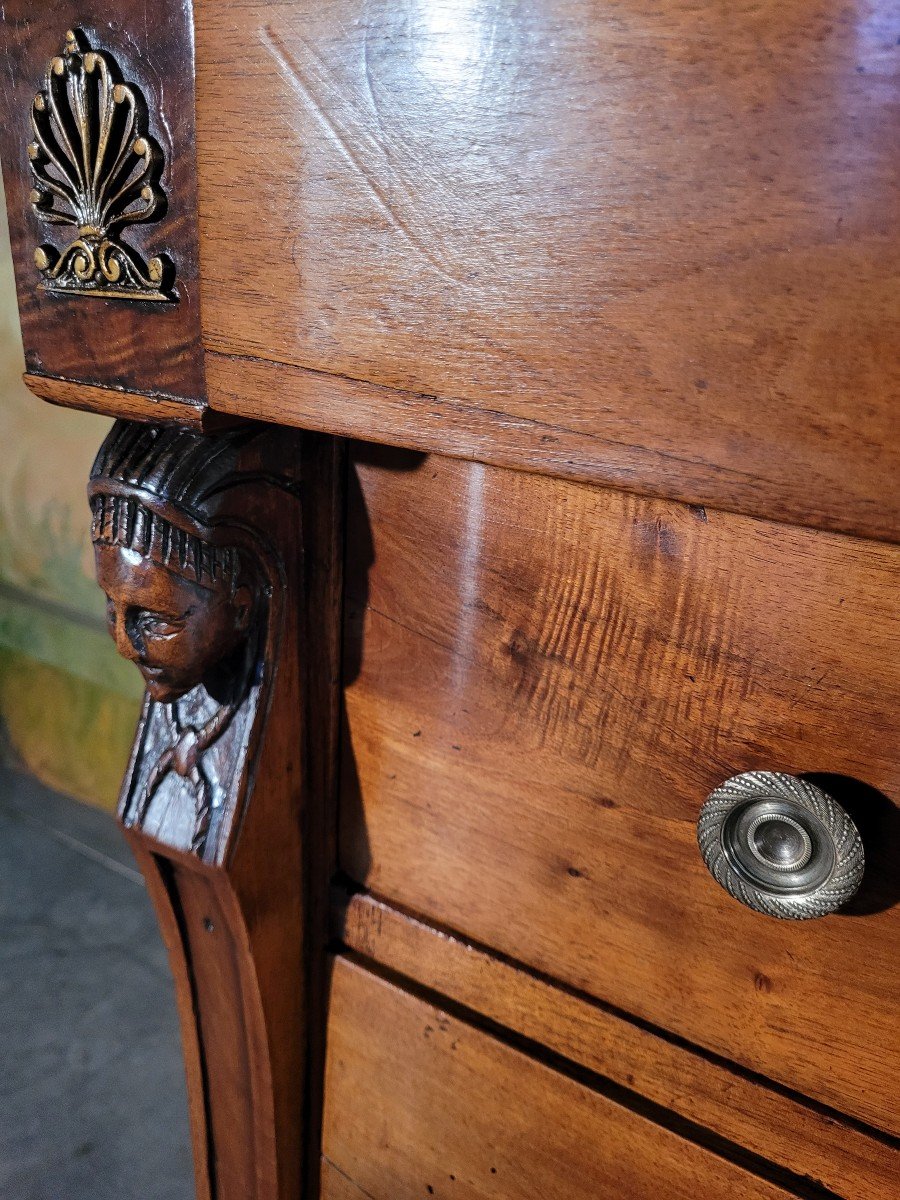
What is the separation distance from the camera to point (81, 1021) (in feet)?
3.48

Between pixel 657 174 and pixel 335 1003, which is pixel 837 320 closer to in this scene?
pixel 657 174

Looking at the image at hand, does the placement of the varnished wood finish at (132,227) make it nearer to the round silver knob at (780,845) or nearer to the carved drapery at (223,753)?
the carved drapery at (223,753)

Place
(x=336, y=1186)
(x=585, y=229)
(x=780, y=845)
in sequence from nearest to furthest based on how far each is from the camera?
1. (x=585, y=229)
2. (x=780, y=845)
3. (x=336, y=1186)

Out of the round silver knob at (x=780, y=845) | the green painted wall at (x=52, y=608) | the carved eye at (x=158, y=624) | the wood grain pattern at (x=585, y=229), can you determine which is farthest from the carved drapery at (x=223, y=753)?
the green painted wall at (x=52, y=608)

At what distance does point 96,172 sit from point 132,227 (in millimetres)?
28

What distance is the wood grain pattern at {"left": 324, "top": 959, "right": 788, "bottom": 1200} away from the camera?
526mm

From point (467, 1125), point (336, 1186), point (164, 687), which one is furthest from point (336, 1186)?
point (164, 687)

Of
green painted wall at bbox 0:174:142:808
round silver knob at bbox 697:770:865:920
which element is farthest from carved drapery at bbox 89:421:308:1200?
green painted wall at bbox 0:174:142:808

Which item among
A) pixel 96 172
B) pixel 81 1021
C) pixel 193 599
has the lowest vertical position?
pixel 81 1021

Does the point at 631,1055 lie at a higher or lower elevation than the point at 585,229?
lower

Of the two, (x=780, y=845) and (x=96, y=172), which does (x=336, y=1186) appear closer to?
(x=780, y=845)

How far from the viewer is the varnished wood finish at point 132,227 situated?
1.27 ft

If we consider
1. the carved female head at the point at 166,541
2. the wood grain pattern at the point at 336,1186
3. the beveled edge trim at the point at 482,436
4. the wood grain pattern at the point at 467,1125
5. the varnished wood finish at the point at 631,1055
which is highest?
the beveled edge trim at the point at 482,436

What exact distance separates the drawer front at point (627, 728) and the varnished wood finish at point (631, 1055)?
0.5 inches
